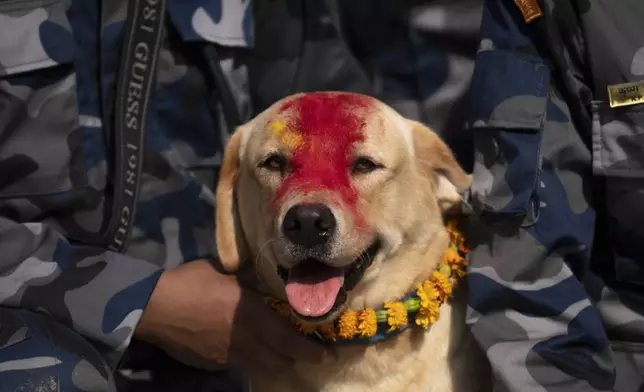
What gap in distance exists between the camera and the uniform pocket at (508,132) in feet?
4.92

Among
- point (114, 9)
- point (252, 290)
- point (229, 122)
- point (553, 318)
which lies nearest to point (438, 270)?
point (553, 318)

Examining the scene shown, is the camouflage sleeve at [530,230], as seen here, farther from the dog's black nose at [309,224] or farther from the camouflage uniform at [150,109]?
the dog's black nose at [309,224]

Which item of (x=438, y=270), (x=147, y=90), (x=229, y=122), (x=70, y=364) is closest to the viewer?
(x=70, y=364)

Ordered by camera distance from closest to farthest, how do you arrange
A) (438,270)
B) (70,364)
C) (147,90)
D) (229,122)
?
(70,364)
(438,270)
(147,90)
(229,122)

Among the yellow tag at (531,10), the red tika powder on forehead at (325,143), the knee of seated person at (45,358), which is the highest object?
the yellow tag at (531,10)

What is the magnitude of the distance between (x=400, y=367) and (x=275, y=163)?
1.67 ft

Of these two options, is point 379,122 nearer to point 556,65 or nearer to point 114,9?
point 556,65

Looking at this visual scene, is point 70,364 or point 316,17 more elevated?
point 316,17

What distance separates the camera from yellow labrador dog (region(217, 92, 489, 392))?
136 cm

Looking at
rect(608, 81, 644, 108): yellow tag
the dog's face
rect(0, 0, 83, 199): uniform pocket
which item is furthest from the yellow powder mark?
rect(608, 81, 644, 108): yellow tag

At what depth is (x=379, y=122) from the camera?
1.48 metres

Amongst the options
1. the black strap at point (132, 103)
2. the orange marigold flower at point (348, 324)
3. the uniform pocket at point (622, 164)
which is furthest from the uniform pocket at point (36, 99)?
the uniform pocket at point (622, 164)

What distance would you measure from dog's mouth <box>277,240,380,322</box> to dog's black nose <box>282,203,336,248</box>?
7 cm

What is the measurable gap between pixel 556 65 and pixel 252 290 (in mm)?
829
